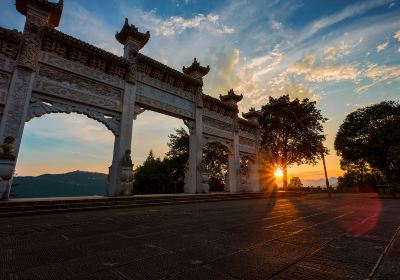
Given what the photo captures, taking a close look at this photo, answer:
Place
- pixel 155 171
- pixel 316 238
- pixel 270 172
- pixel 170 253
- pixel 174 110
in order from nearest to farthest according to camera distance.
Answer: pixel 170 253, pixel 316 238, pixel 174 110, pixel 270 172, pixel 155 171

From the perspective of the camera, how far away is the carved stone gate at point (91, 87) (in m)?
8.02

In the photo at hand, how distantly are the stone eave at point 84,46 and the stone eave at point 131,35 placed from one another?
1.56 meters

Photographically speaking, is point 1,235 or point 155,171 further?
point 155,171

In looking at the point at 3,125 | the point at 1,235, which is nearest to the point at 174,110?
the point at 3,125

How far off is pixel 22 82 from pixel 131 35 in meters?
5.80

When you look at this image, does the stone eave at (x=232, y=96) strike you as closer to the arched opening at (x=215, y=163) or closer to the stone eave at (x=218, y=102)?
the stone eave at (x=218, y=102)

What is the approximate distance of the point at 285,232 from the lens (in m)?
3.31

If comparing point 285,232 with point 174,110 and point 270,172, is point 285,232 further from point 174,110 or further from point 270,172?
point 270,172

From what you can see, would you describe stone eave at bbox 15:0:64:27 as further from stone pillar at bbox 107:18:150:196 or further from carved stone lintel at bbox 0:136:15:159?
carved stone lintel at bbox 0:136:15:159

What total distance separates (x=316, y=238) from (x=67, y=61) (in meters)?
11.2

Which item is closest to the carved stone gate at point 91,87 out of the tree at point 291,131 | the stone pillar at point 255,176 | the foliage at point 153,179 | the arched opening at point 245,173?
the arched opening at point 245,173

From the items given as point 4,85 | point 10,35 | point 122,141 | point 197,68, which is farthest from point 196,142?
point 10,35

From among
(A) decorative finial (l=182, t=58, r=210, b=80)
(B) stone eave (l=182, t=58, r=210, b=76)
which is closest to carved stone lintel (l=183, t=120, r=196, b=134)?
(A) decorative finial (l=182, t=58, r=210, b=80)

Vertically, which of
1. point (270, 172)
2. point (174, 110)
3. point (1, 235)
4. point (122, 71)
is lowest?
point (1, 235)
